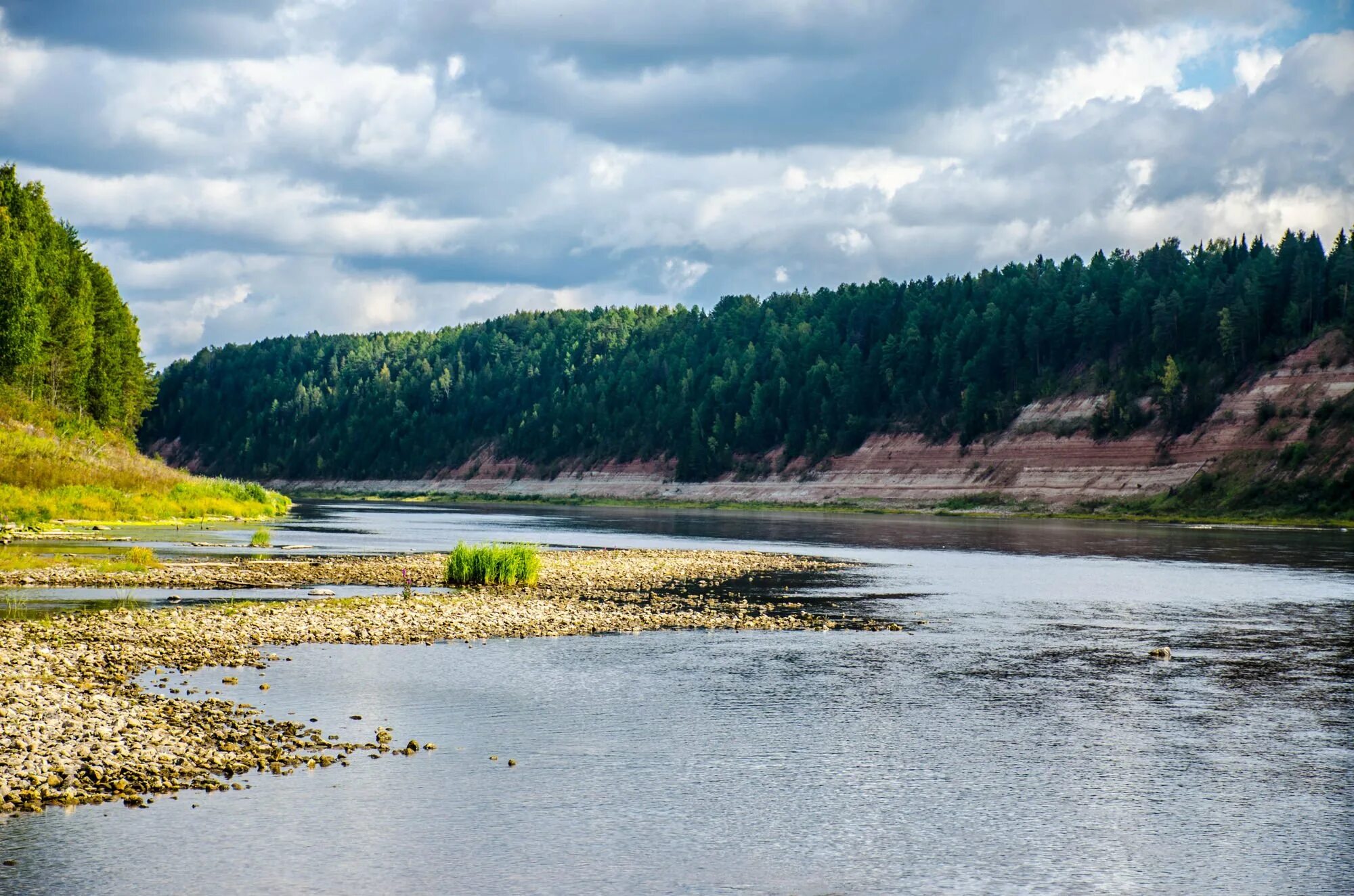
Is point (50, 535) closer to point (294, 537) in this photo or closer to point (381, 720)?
point (294, 537)

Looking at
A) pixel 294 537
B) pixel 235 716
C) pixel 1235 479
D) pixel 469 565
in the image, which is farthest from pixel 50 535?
pixel 1235 479

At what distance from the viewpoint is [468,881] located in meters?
15.3

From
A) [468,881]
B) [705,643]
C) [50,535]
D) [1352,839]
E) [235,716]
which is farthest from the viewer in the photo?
[50,535]

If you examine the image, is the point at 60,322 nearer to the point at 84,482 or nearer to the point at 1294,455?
the point at 84,482

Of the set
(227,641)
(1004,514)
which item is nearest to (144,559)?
(227,641)

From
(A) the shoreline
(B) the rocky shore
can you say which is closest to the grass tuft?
(B) the rocky shore

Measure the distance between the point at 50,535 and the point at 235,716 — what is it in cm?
4784

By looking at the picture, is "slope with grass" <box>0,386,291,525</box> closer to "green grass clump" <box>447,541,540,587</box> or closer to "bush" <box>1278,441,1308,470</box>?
"green grass clump" <box>447,541,540,587</box>

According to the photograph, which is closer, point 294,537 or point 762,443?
point 294,537

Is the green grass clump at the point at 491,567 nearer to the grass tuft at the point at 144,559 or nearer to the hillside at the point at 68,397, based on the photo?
the grass tuft at the point at 144,559

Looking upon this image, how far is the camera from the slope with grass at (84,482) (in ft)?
238

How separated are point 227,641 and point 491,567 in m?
17.7

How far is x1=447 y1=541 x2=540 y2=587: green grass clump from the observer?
47.8 metres

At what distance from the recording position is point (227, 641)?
102 ft
